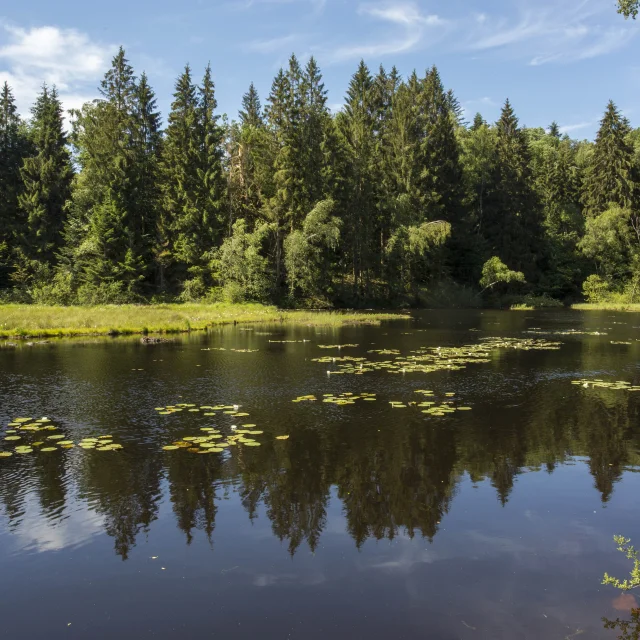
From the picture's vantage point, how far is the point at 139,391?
54.3 feet

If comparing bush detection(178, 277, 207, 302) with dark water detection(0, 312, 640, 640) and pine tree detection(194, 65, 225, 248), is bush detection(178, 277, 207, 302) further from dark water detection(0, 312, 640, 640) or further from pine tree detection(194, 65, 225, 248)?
dark water detection(0, 312, 640, 640)

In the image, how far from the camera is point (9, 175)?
6762 cm

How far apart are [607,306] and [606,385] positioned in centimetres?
5627

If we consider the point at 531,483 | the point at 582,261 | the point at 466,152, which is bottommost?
Answer: the point at 531,483

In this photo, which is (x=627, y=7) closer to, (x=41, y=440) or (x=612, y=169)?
(x=41, y=440)

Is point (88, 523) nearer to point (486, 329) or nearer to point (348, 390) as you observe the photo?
point (348, 390)

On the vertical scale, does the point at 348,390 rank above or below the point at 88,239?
below

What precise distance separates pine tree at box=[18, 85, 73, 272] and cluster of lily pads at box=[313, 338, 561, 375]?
5281cm

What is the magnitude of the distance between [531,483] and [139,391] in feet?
37.4

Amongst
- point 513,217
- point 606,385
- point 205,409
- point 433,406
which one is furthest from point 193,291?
point 433,406

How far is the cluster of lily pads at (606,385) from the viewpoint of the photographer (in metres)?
17.2

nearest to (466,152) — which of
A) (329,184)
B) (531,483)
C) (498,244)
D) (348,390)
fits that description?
(498,244)

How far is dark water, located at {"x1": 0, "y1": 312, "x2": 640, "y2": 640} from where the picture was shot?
5.62 meters

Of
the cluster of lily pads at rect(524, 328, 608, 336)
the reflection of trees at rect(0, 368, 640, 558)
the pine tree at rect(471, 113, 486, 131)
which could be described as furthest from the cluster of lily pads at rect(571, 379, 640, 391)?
the pine tree at rect(471, 113, 486, 131)
